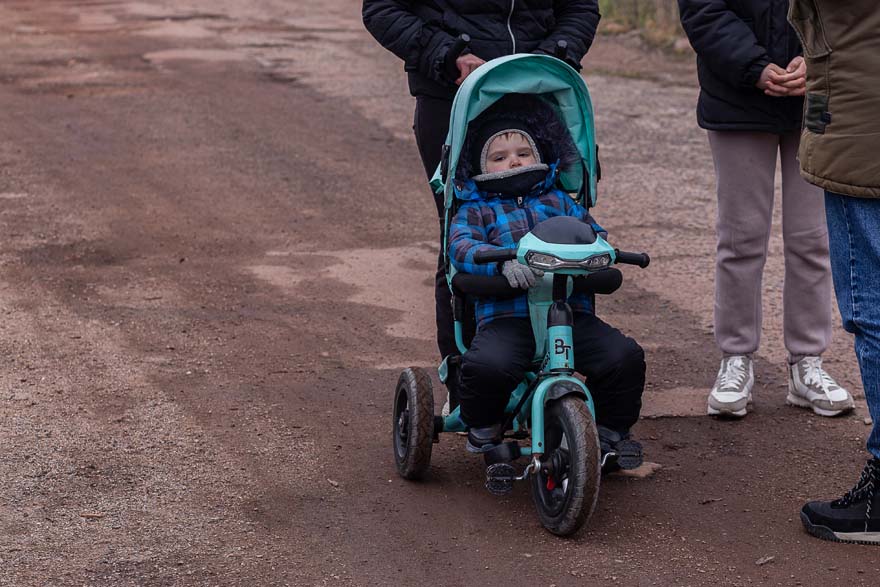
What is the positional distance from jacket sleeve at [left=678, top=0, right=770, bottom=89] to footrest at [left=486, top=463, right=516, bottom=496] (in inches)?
73.4

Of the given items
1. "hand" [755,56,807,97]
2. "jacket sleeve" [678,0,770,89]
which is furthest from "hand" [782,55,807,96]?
"jacket sleeve" [678,0,770,89]

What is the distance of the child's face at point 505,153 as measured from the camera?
15.6 feet

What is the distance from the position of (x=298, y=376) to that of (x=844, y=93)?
9.23 ft

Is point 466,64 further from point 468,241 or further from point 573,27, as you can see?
point 468,241

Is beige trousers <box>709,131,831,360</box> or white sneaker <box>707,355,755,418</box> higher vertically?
beige trousers <box>709,131,831,360</box>

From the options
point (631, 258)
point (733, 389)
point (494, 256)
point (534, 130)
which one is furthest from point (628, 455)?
point (534, 130)

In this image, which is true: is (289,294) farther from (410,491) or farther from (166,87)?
(166,87)

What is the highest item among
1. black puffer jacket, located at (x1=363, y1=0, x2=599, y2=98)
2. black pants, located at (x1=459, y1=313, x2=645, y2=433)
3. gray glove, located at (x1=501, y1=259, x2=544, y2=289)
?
black puffer jacket, located at (x1=363, y1=0, x2=599, y2=98)

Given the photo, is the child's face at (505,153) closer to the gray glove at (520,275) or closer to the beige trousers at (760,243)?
the gray glove at (520,275)

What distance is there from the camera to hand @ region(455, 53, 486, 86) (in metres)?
5.07

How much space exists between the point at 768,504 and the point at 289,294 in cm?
325

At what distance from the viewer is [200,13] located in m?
19.9

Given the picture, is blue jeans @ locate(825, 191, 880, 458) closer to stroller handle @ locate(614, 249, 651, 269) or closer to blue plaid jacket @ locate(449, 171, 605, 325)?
stroller handle @ locate(614, 249, 651, 269)

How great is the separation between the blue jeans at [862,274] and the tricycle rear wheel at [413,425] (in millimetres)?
1454
